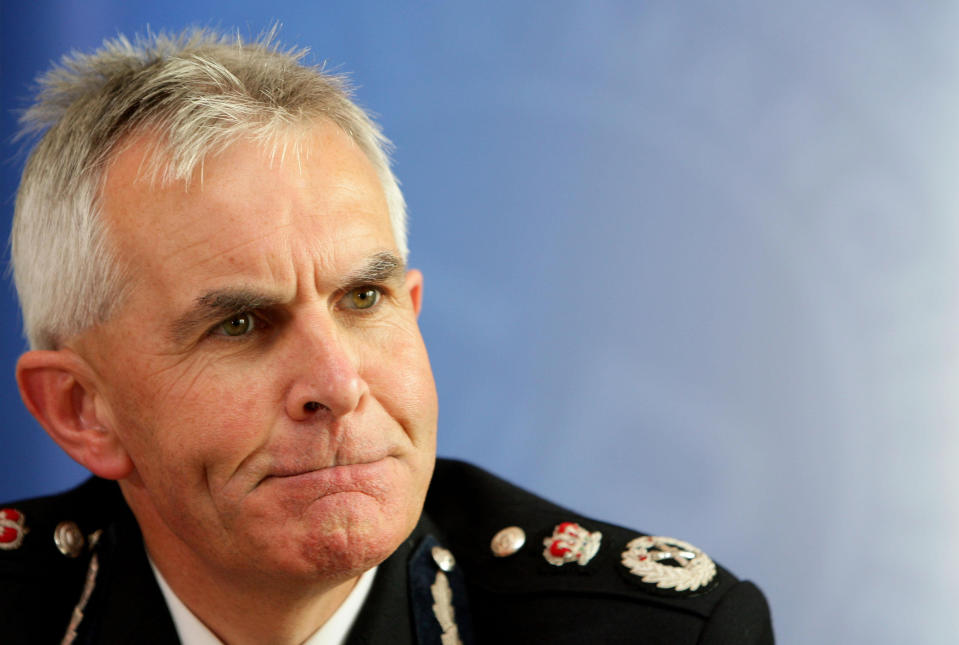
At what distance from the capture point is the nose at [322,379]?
1.66 m

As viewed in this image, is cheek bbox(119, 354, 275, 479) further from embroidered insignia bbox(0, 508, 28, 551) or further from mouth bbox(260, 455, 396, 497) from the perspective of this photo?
embroidered insignia bbox(0, 508, 28, 551)

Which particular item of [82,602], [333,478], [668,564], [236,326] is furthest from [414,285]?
[82,602]

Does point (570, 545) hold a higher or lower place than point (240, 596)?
higher

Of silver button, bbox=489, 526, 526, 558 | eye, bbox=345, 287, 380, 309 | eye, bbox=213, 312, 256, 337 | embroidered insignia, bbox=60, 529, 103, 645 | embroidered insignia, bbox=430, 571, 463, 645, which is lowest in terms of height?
embroidered insignia, bbox=60, 529, 103, 645

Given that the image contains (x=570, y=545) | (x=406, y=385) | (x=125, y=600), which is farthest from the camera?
(x=570, y=545)

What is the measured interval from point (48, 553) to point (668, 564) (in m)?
1.27

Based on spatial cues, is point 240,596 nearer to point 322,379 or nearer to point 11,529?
point 322,379

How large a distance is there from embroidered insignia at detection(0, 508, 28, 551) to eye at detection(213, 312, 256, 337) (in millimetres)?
843

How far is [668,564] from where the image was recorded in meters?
2.08

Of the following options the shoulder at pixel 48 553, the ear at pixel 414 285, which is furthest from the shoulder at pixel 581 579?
the shoulder at pixel 48 553

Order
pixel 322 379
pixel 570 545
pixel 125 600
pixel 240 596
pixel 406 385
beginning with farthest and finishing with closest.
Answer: pixel 570 545
pixel 125 600
pixel 240 596
pixel 406 385
pixel 322 379

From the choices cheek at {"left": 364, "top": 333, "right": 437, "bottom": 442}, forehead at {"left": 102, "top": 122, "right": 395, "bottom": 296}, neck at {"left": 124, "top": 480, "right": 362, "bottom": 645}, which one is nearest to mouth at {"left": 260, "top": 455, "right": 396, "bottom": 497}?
cheek at {"left": 364, "top": 333, "right": 437, "bottom": 442}

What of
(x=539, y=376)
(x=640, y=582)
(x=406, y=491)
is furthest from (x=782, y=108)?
(x=406, y=491)

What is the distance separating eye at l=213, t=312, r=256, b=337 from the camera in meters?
1.76
